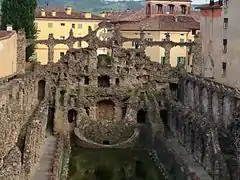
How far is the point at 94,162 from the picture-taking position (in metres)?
47.4

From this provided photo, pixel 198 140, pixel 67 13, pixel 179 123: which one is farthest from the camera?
pixel 67 13

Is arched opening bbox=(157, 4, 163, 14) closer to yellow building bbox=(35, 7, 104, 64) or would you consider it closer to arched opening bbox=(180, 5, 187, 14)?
arched opening bbox=(180, 5, 187, 14)

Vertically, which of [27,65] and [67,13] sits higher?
[67,13]

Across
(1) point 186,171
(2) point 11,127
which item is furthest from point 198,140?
(2) point 11,127

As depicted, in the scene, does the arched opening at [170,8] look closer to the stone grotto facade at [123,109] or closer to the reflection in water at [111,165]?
the stone grotto facade at [123,109]

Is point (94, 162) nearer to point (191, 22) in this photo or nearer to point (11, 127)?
point (11, 127)

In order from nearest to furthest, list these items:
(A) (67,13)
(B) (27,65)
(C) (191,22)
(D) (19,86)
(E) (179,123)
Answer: (D) (19,86), (E) (179,123), (B) (27,65), (C) (191,22), (A) (67,13)

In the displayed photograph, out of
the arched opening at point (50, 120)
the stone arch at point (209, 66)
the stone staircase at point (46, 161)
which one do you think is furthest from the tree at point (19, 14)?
the stone arch at point (209, 66)

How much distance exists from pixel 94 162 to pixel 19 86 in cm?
883

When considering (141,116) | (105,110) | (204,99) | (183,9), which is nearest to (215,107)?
(204,99)

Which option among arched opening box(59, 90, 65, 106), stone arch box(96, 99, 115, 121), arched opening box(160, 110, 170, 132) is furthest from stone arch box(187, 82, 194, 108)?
arched opening box(59, 90, 65, 106)

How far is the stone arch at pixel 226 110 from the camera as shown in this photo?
44.3 meters

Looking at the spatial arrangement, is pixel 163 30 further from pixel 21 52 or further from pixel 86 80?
pixel 21 52

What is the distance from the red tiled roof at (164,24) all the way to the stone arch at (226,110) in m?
31.2
